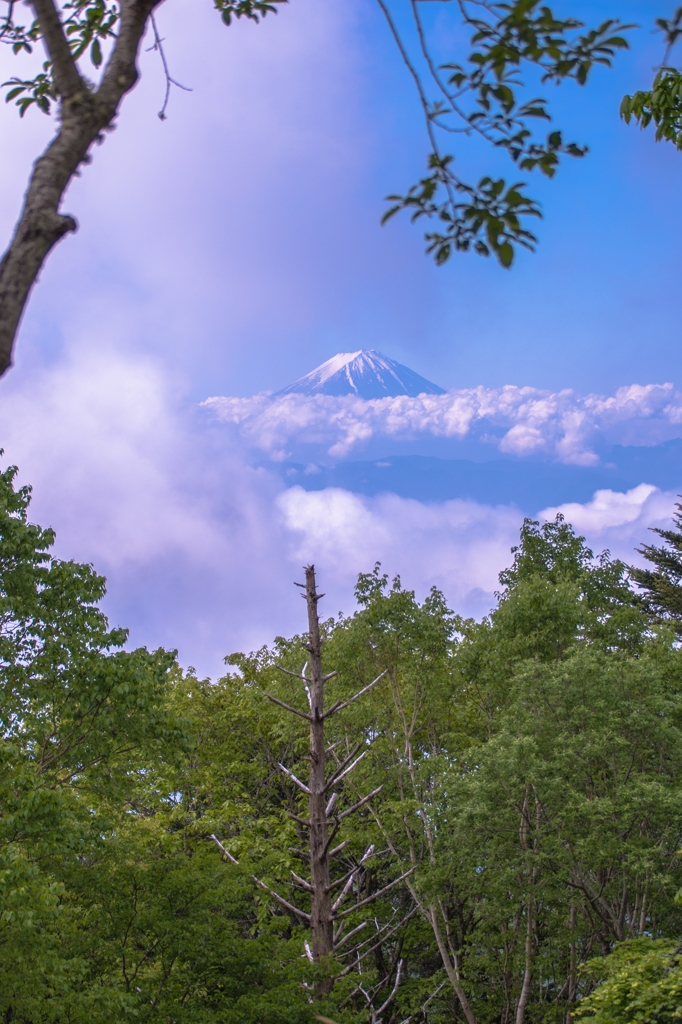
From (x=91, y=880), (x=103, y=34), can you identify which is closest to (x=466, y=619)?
(x=91, y=880)

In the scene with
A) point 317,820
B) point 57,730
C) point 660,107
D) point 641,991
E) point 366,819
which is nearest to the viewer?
point 660,107

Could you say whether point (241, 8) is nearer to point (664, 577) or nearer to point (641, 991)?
point (641, 991)

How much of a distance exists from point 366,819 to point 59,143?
60.0 feet

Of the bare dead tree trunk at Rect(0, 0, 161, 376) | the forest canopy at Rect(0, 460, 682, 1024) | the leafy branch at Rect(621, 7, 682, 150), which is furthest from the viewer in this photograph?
the forest canopy at Rect(0, 460, 682, 1024)

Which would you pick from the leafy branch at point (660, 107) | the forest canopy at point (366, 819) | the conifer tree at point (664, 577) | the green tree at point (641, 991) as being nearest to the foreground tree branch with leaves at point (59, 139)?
the leafy branch at point (660, 107)

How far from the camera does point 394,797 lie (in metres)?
18.8

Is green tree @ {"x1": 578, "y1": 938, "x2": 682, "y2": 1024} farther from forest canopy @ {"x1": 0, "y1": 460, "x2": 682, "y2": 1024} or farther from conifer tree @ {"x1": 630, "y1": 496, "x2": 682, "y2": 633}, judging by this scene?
conifer tree @ {"x1": 630, "y1": 496, "x2": 682, "y2": 633}

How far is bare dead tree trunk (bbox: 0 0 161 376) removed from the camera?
290 centimetres

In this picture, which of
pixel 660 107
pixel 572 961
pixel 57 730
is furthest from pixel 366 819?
pixel 660 107

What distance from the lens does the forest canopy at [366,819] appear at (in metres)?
10.8

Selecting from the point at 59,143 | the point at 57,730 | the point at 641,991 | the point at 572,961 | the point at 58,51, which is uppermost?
the point at 58,51

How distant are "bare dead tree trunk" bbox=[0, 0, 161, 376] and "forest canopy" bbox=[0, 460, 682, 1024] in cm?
755

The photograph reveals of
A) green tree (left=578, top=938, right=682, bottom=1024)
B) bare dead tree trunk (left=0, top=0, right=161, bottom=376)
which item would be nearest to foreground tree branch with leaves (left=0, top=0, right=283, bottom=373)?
bare dead tree trunk (left=0, top=0, right=161, bottom=376)

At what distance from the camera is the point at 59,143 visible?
3164 mm
